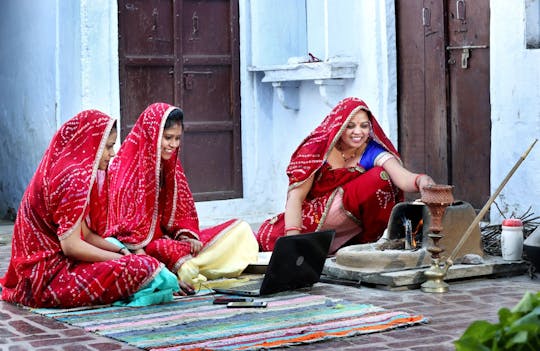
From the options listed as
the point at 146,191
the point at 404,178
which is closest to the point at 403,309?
the point at 404,178

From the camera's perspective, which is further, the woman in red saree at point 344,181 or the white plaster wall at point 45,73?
the white plaster wall at point 45,73

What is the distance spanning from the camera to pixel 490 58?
787 cm

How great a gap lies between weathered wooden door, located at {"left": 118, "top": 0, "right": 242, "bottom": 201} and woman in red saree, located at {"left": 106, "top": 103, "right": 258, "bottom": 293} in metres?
2.90

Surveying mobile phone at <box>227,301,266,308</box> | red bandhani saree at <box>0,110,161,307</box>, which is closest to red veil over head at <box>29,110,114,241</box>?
red bandhani saree at <box>0,110,161,307</box>

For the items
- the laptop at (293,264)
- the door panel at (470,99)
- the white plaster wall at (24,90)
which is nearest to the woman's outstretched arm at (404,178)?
the laptop at (293,264)

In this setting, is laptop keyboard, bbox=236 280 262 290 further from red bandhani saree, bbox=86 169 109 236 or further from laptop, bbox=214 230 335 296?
red bandhani saree, bbox=86 169 109 236

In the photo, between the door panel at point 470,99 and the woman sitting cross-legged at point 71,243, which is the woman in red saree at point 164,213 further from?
the door panel at point 470,99

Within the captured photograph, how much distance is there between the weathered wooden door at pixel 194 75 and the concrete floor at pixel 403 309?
12.4 feet

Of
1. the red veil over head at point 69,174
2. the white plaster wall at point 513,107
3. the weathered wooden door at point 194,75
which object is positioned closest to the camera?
the red veil over head at point 69,174

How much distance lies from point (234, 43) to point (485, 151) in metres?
2.97

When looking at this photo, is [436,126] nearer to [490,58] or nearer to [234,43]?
[490,58]

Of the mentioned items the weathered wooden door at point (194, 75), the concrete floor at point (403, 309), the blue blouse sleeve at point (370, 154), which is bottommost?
the concrete floor at point (403, 309)

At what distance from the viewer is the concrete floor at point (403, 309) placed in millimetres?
5027

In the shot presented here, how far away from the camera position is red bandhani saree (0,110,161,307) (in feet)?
19.3
